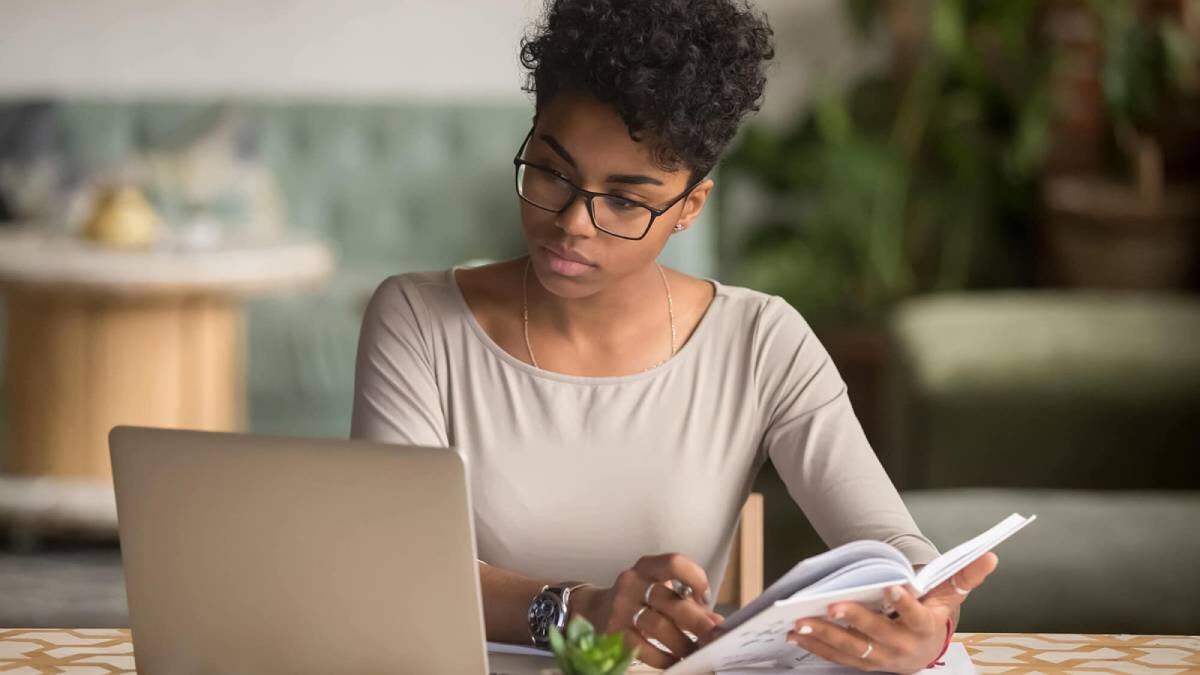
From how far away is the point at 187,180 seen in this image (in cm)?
453

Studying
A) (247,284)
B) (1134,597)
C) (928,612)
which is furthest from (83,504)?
(928,612)

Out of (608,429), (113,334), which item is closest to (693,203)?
(608,429)

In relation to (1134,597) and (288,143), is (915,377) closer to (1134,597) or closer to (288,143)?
(1134,597)

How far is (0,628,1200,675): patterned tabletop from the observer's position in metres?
1.34

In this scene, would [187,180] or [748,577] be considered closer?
[748,577]

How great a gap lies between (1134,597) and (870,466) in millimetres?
847

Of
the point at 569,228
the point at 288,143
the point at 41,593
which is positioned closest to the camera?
the point at 569,228

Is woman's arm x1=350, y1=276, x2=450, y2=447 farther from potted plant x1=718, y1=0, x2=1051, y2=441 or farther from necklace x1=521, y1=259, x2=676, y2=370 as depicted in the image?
potted plant x1=718, y1=0, x2=1051, y2=441

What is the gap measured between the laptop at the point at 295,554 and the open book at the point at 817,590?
0.20 meters

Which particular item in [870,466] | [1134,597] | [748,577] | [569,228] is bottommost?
[1134,597]

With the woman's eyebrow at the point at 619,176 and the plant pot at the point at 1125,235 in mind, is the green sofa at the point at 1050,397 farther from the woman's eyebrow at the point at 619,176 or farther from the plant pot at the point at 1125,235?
the woman's eyebrow at the point at 619,176

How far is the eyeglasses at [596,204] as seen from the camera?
1.41m

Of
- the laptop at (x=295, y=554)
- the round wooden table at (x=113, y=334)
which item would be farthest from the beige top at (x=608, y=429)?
the round wooden table at (x=113, y=334)

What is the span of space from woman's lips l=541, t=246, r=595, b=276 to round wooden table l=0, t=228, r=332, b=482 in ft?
8.02
